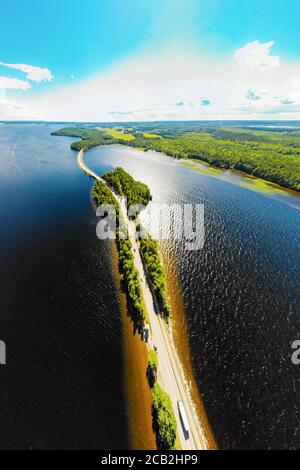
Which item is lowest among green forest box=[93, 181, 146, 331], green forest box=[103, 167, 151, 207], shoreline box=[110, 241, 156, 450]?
shoreline box=[110, 241, 156, 450]

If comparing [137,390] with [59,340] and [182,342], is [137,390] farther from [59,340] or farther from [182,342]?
[59,340]

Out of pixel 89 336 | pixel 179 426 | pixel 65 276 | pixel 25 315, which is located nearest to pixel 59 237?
pixel 65 276

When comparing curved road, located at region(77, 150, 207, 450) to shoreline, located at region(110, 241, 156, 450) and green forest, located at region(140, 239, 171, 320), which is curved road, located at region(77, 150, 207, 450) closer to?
green forest, located at region(140, 239, 171, 320)

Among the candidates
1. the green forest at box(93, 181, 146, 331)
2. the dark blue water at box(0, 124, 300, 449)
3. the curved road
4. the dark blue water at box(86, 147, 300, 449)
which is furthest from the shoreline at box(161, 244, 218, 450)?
the green forest at box(93, 181, 146, 331)

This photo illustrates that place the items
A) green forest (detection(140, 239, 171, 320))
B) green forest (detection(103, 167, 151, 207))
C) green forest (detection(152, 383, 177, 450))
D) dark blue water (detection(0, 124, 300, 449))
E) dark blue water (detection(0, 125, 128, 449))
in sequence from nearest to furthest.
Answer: green forest (detection(152, 383, 177, 450)) → dark blue water (detection(0, 125, 128, 449)) → dark blue water (detection(0, 124, 300, 449)) → green forest (detection(140, 239, 171, 320)) → green forest (detection(103, 167, 151, 207))

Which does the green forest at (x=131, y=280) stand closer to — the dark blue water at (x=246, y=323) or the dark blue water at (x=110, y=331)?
the dark blue water at (x=110, y=331)

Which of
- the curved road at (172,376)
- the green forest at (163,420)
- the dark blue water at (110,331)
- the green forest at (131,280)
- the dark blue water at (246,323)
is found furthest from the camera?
the green forest at (131,280)

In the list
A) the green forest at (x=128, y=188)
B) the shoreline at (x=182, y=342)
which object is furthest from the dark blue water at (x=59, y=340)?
the green forest at (x=128, y=188)

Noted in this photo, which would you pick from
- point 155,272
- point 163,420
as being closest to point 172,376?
point 163,420
